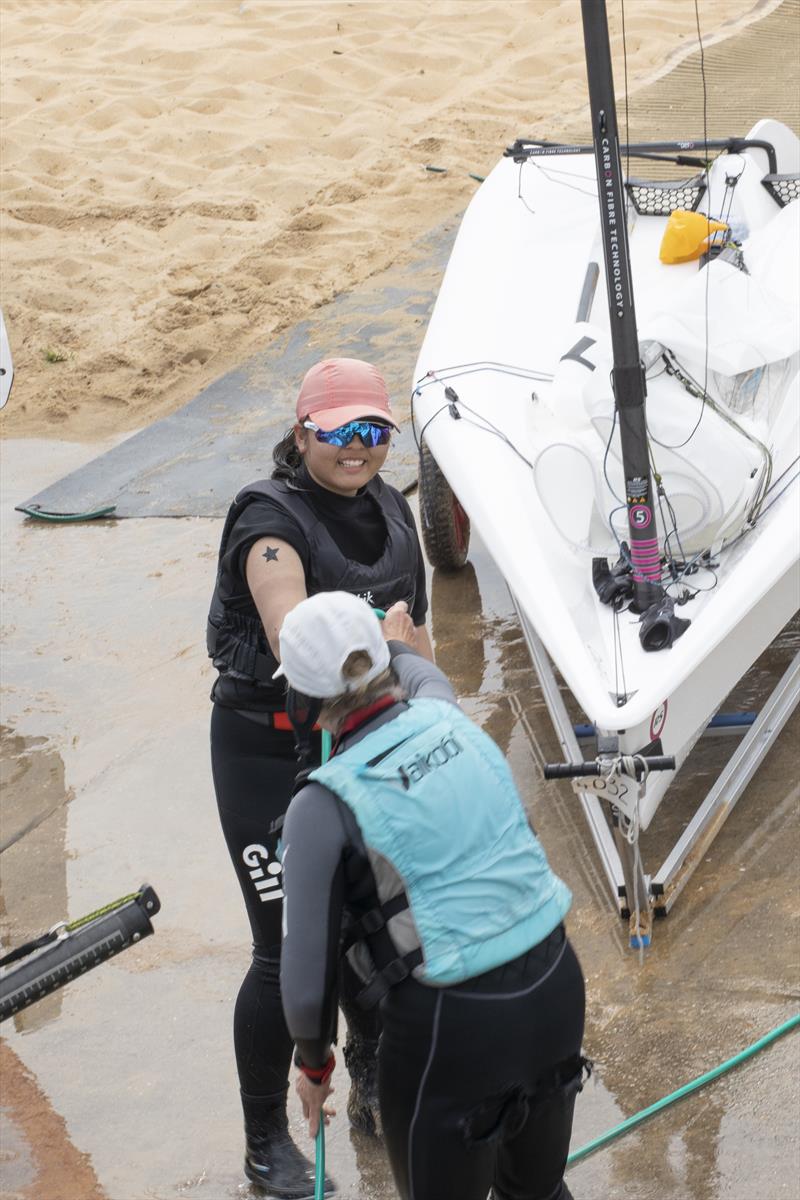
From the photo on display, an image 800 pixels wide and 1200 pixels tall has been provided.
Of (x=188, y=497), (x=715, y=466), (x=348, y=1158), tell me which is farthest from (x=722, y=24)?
(x=348, y=1158)

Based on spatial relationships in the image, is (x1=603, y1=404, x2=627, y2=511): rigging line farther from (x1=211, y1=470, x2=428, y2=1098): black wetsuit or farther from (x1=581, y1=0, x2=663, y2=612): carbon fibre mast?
(x1=211, y1=470, x2=428, y2=1098): black wetsuit

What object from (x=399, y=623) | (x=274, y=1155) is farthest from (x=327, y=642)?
(x=274, y=1155)

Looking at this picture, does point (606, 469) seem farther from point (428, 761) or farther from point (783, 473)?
point (428, 761)

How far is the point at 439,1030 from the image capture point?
7.08 ft

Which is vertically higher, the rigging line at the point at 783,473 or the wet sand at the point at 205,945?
the rigging line at the point at 783,473

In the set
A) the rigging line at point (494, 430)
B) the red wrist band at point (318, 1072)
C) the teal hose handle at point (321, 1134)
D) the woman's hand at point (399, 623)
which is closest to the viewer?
the red wrist band at point (318, 1072)

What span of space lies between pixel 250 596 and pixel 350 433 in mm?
356

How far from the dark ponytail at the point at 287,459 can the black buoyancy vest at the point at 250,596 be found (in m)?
0.03

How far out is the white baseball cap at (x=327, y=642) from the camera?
215 cm

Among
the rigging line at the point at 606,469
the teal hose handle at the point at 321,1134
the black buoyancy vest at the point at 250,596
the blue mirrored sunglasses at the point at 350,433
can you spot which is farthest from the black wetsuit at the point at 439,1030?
the rigging line at the point at 606,469

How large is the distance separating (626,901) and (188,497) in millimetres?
3391

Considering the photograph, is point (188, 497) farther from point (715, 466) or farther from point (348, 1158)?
point (348, 1158)

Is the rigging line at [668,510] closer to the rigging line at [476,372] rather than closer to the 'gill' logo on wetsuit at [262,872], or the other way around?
the rigging line at [476,372]

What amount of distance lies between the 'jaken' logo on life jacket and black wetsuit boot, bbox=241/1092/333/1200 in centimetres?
115
